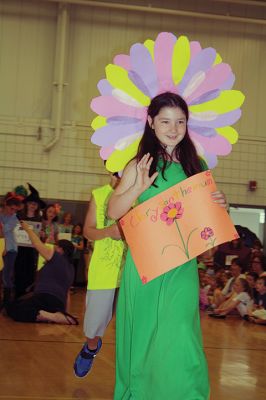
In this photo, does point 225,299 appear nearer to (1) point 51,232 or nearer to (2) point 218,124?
(1) point 51,232

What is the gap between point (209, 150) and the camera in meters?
3.60

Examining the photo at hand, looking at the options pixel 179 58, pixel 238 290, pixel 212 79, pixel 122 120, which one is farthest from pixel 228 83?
pixel 238 290

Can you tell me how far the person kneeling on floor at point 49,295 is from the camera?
772 cm

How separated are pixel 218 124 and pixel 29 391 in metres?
1.93

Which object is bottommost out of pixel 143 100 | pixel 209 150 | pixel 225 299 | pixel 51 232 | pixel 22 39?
pixel 225 299

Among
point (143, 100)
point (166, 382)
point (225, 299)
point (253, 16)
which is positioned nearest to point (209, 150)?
point (143, 100)

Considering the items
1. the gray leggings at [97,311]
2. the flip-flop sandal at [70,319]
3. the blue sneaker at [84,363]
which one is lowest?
the flip-flop sandal at [70,319]

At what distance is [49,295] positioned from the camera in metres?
7.71

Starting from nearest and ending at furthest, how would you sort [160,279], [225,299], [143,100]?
[160,279] < [143,100] < [225,299]

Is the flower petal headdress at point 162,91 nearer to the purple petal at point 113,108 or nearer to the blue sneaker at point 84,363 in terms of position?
the purple petal at point 113,108

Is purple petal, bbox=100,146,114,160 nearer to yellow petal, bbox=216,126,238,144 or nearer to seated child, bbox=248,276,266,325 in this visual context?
yellow petal, bbox=216,126,238,144

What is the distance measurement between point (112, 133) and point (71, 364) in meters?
2.29

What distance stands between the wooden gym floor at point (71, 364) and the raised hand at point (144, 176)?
5.16 ft

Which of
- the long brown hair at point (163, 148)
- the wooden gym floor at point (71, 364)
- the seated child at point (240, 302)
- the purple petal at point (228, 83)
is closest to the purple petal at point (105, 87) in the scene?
the long brown hair at point (163, 148)
